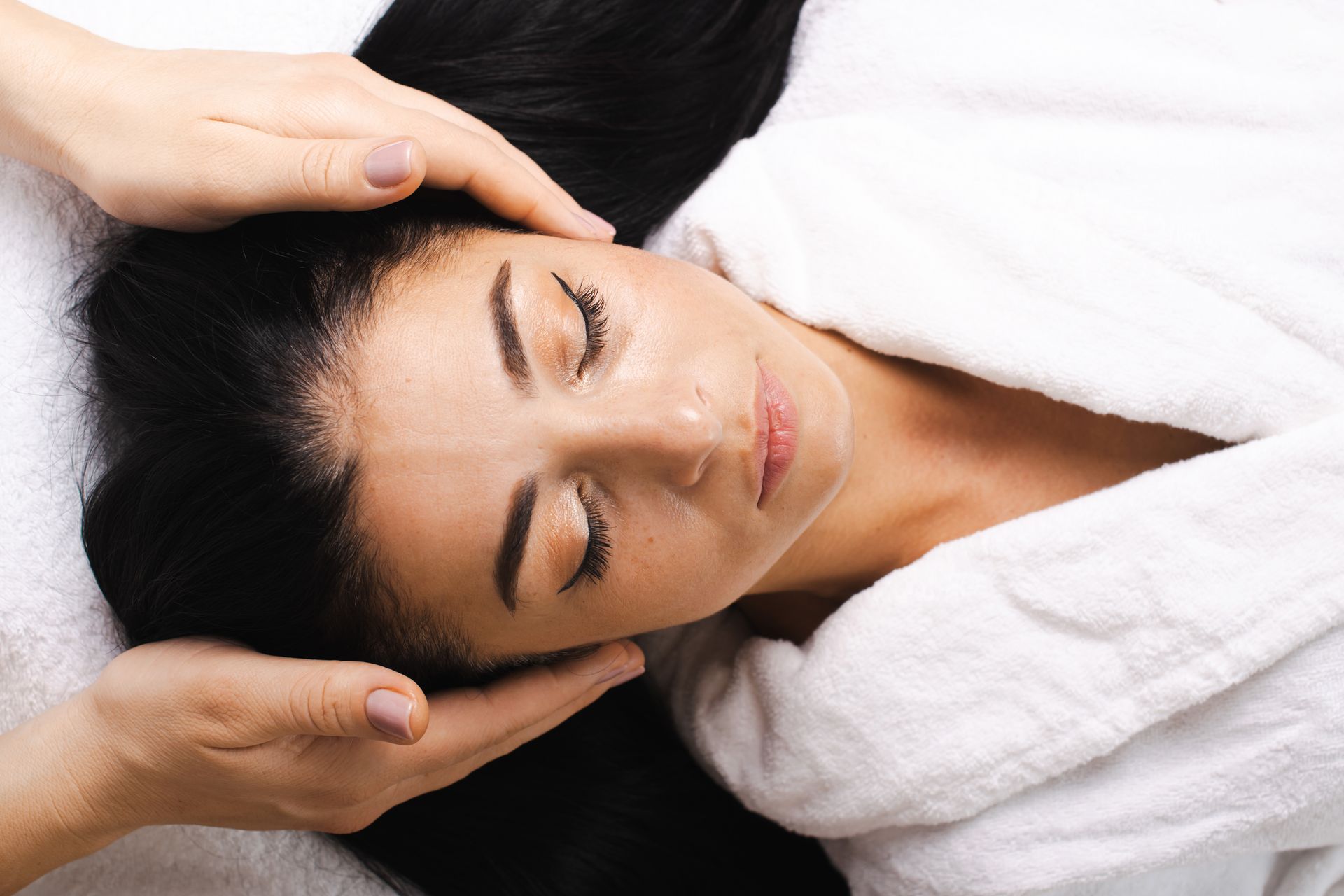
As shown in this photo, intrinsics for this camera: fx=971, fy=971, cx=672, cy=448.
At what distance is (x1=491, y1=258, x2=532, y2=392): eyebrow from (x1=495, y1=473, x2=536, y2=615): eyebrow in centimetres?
9

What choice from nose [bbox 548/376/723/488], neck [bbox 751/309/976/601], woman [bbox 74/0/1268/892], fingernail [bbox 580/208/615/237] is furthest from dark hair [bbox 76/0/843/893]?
neck [bbox 751/309/976/601]

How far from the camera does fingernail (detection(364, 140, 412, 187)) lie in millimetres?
883

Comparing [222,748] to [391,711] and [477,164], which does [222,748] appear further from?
[477,164]

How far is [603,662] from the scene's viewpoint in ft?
3.67

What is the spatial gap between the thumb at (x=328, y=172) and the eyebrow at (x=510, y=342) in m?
0.13

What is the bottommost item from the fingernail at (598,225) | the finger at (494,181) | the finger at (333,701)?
the finger at (333,701)

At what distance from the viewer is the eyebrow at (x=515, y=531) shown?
92cm

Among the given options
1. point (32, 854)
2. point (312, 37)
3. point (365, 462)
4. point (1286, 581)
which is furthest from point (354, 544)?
point (1286, 581)

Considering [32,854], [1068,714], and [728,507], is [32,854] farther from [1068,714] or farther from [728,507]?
[1068,714]

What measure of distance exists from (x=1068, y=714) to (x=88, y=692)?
104 centimetres

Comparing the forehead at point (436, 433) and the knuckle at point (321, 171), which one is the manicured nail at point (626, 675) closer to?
the forehead at point (436, 433)

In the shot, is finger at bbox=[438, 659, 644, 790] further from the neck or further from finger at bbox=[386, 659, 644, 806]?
the neck

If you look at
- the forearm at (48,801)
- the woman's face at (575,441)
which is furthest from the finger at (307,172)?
the forearm at (48,801)

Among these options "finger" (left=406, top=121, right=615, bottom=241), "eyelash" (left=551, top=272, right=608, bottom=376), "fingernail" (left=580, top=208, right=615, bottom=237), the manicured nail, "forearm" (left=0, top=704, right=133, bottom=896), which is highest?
"finger" (left=406, top=121, right=615, bottom=241)
